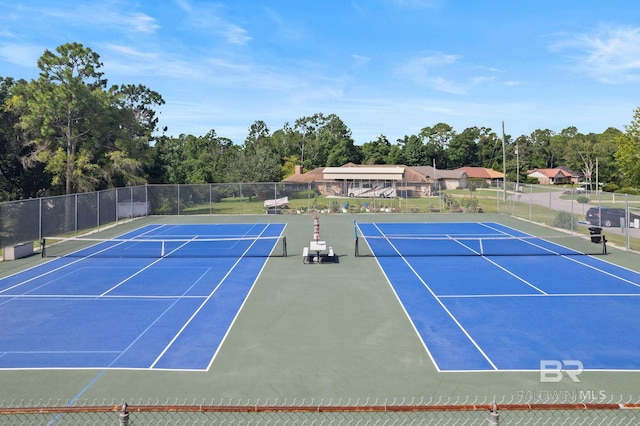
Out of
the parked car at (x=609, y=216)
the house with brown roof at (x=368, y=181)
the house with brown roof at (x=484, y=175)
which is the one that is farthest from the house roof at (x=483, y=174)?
the parked car at (x=609, y=216)

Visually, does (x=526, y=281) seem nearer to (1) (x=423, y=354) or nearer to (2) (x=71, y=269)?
(1) (x=423, y=354)

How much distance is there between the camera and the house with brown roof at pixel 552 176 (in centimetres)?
11331

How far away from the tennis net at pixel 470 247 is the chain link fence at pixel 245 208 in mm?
2482

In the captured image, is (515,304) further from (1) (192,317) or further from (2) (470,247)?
(2) (470,247)

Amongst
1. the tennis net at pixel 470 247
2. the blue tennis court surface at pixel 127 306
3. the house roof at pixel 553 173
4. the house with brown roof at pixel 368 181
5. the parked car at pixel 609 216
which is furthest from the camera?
the house roof at pixel 553 173

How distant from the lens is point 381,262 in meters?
22.9

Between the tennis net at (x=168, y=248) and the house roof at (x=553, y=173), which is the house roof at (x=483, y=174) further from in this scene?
the tennis net at (x=168, y=248)

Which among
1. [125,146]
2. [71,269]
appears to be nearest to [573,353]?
[71,269]

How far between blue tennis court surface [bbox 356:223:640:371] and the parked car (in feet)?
20.3

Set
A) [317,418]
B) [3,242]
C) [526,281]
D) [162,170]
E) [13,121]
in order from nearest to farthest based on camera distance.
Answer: [317,418]
[526,281]
[3,242]
[13,121]
[162,170]

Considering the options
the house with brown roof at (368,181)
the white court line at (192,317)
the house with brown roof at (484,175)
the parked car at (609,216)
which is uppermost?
the house with brown roof at (484,175)

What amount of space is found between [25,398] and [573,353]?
10765 millimetres

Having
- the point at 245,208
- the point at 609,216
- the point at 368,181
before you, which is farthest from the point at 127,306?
the point at 368,181

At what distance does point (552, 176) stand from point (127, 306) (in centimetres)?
11272
